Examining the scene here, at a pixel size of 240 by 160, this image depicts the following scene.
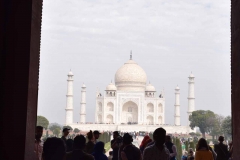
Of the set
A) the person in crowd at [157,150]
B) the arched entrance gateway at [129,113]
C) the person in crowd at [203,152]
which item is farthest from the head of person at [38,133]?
the arched entrance gateway at [129,113]

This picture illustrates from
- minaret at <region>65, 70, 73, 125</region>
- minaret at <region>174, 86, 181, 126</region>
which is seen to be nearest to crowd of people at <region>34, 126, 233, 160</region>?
minaret at <region>65, 70, 73, 125</region>

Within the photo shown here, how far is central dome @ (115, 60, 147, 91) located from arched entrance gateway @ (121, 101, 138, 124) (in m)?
1.42

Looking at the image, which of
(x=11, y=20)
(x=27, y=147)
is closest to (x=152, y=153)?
(x=27, y=147)

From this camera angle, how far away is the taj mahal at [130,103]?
1602 inches

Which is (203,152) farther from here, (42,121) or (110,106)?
(110,106)

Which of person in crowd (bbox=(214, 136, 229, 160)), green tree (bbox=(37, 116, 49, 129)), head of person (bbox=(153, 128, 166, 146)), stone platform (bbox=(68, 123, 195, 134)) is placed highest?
green tree (bbox=(37, 116, 49, 129))

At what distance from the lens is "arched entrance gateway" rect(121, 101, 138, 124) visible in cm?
4300

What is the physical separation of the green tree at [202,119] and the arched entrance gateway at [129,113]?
5.86 m

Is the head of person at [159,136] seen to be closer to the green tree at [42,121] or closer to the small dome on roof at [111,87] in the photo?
the green tree at [42,121]

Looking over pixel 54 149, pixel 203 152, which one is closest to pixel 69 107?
pixel 203 152

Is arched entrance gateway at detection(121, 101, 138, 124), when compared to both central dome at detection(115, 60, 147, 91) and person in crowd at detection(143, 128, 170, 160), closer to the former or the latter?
central dome at detection(115, 60, 147, 91)

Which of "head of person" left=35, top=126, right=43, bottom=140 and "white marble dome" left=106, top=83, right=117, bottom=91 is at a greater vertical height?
"white marble dome" left=106, top=83, right=117, bottom=91

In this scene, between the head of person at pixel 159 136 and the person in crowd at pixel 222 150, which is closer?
the head of person at pixel 159 136
